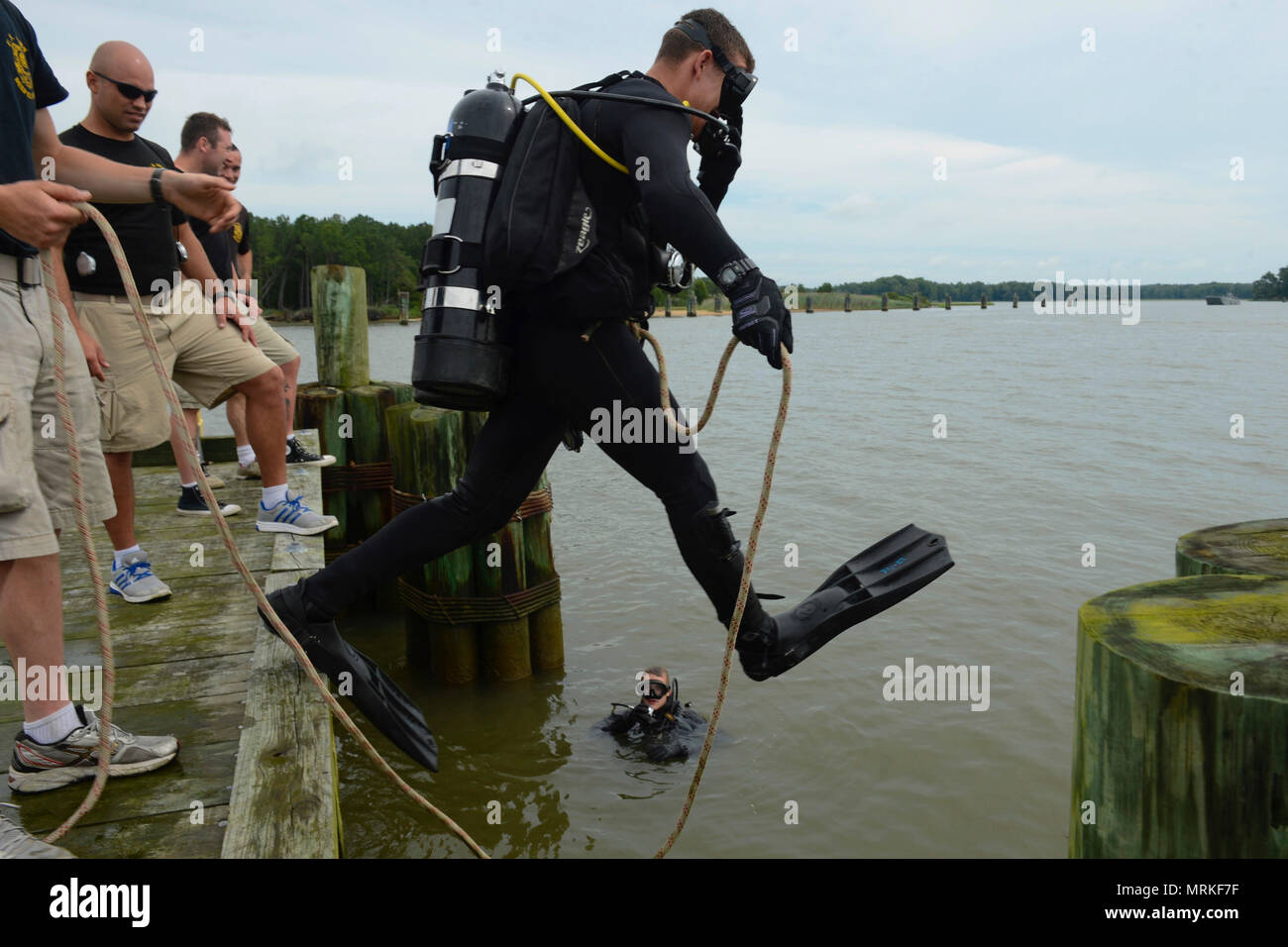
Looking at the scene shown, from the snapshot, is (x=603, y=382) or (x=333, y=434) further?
(x=333, y=434)

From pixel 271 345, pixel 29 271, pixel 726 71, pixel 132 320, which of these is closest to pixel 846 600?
pixel 726 71

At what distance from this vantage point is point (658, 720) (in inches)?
238

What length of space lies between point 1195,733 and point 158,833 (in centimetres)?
261

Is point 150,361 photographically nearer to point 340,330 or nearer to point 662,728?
point 662,728

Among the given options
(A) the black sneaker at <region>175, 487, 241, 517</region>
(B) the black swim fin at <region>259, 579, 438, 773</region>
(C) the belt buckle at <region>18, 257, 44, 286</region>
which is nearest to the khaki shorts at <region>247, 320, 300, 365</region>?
(A) the black sneaker at <region>175, 487, 241, 517</region>

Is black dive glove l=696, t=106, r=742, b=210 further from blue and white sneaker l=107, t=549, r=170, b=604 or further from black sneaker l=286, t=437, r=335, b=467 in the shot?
black sneaker l=286, t=437, r=335, b=467

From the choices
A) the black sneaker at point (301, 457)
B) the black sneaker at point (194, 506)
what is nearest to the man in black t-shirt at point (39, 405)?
the black sneaker at point (194, 506)

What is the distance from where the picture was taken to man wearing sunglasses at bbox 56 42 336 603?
4.50 meters

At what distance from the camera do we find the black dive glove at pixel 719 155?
347 cm

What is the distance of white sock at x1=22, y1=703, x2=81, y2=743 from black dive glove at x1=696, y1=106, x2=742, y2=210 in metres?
2.67

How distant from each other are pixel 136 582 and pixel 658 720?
3088 millimetres

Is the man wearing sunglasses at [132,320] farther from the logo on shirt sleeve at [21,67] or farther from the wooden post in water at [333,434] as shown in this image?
the wooden post in water at [333,434]

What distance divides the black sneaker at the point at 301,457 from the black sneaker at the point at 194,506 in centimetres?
102
